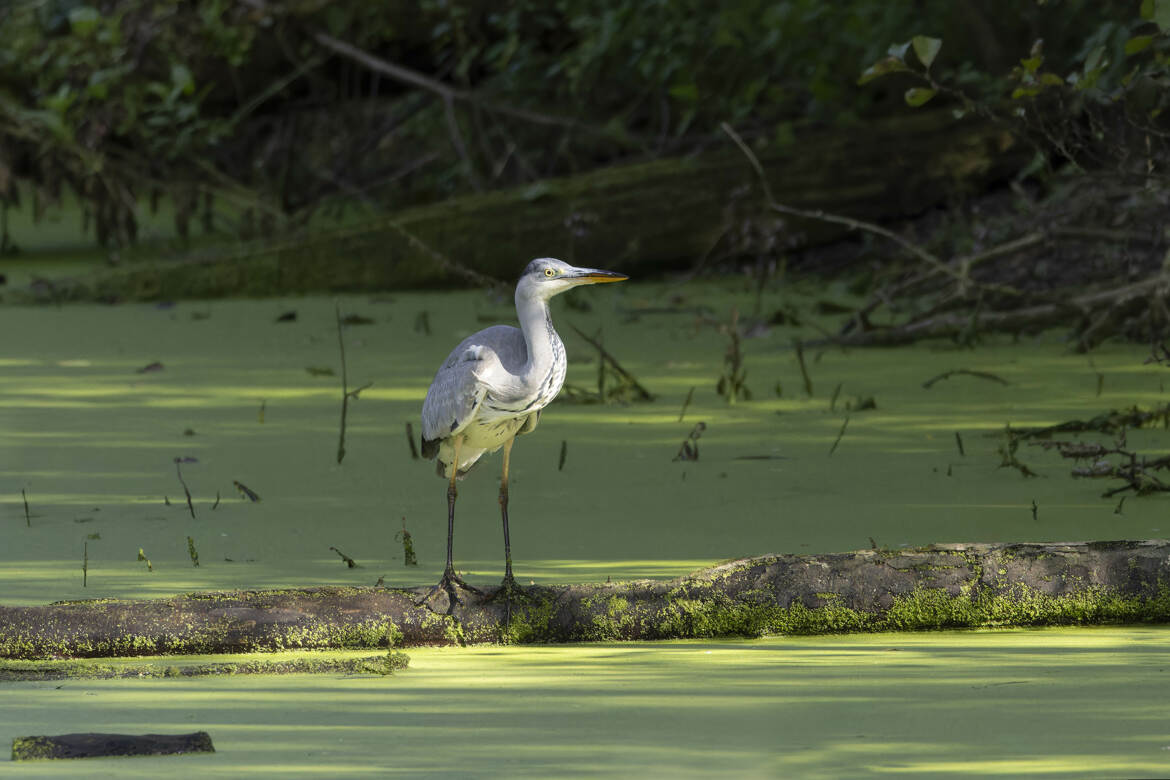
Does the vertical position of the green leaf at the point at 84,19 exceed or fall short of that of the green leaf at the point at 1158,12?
it exceeds it

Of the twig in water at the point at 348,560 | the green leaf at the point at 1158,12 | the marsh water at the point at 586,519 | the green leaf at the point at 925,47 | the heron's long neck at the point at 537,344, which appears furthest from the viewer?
the green leaf at the point at 925,47

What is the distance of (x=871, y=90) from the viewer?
10.5 m

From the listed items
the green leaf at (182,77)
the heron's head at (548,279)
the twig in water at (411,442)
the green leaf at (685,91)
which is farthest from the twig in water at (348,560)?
the green leaf at (182,77)

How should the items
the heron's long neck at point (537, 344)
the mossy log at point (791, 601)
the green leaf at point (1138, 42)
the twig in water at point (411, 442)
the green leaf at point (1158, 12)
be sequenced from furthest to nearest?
the twig in water at point (411, 442)
the green leaf at point (1138, 42)
the green leaf at point (1158, 12)
the heron's long neck at point (537, 344)
the mossy log at point (791, 601)

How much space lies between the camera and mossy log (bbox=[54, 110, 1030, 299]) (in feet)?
31.4

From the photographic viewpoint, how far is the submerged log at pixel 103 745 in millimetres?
2561

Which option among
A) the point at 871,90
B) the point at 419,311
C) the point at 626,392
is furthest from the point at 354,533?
the point at 871,90

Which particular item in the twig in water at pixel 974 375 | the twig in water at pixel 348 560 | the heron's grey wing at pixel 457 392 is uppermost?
the heron's grey wing at pixel 457 392

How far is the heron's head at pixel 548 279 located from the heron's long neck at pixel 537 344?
2cm

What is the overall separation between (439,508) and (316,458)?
82 cm

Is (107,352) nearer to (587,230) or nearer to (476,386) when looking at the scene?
(587,230)

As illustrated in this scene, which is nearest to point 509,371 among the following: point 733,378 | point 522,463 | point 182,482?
point 182,482

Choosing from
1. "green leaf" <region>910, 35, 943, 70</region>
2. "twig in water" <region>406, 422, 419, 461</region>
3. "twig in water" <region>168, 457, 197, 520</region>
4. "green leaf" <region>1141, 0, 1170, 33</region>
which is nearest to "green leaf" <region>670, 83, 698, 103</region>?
"twig in water" <region>406, 422, 419, 461</region>

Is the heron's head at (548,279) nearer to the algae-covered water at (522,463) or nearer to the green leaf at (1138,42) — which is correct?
the algae-covered water at (522,463)
